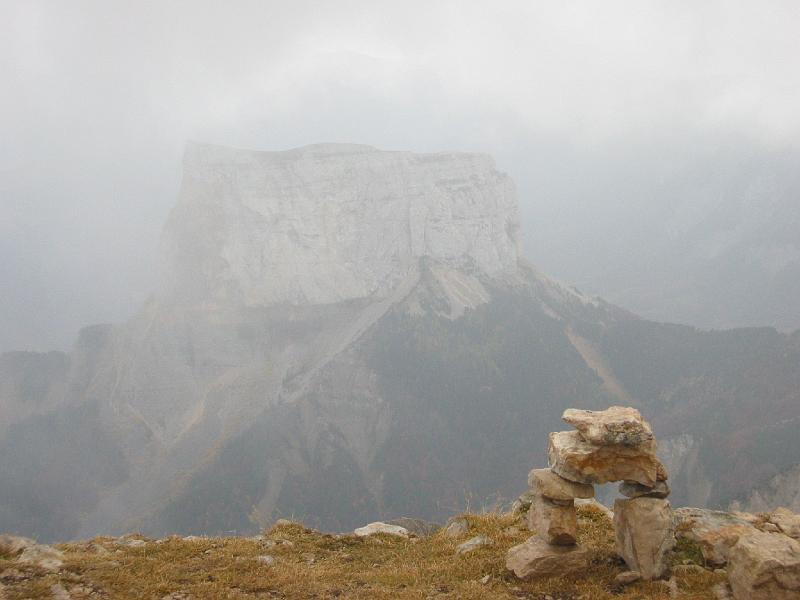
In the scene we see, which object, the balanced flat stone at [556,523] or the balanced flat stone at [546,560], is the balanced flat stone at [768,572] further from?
the balanced flat stone at [556,523]

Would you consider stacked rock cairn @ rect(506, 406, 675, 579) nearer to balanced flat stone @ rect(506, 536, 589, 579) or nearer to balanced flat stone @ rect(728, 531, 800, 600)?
balanced flat stone @ rect(506, 536, 589, 579)

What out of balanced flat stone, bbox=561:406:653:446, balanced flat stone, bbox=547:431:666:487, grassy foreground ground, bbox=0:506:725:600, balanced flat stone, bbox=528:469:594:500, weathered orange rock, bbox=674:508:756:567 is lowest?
grassy foreground ground, bbox=0:506:725:600

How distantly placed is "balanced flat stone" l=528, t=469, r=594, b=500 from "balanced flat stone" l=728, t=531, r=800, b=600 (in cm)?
384

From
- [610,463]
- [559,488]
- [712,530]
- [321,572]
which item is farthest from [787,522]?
[321,572]

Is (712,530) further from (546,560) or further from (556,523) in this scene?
(546,560)

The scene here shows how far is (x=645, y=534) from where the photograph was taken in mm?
13055

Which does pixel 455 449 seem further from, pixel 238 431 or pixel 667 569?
pixel 667 569

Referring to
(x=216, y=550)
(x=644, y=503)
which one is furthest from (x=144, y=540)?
(x=644, y=503)

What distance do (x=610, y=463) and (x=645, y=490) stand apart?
1245 millimetres

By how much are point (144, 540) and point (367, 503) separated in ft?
474

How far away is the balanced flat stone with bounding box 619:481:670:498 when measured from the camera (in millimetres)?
13828

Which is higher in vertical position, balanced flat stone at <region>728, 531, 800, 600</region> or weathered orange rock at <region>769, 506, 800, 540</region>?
balanced flat stone at <region>728, 531, 800, 600</region>

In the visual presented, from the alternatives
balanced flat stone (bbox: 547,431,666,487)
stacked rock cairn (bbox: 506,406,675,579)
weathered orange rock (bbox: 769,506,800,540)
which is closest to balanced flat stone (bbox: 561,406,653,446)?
stacked rock cairn (bbox: 506,406,675,579)

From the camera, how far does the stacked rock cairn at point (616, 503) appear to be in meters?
13.1
